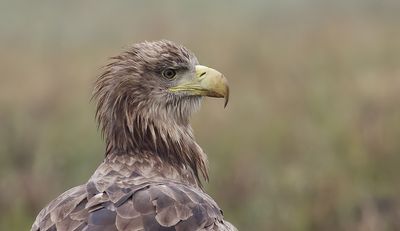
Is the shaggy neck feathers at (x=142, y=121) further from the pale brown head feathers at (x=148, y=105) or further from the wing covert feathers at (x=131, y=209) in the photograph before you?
the wing covert feathers at (x=131, y=209)

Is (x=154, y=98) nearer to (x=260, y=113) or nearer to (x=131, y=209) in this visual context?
(x=131, y=209)

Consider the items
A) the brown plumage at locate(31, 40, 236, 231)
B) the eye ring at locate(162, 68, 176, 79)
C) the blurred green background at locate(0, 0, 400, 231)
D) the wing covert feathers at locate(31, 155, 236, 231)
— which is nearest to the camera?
the wing covert feathers at locate(31, 155, 236, 231)

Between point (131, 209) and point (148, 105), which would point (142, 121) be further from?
point (131, 209)

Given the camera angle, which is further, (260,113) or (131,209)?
(260,113)

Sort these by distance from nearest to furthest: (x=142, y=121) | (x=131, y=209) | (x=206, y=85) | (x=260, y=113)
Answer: (x=131, y=209), (x=142, y=121), (x=206, y=85), (x=260, y=113)

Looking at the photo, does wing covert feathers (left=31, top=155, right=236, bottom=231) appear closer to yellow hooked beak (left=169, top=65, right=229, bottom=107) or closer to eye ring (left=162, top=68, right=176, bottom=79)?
yellow hooked beak (left=169, top=65, right=229, bottom=107)

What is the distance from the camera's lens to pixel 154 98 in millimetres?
8109

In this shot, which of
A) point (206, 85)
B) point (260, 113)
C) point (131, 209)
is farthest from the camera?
point (260, 113)

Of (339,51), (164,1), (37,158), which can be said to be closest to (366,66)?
(339,51)

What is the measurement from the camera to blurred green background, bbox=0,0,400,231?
1162cm

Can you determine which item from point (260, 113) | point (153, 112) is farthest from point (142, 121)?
point (260, 113)

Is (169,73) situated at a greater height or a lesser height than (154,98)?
greater

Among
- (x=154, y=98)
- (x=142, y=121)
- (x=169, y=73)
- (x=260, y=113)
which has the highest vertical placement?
(x=169, y=73)

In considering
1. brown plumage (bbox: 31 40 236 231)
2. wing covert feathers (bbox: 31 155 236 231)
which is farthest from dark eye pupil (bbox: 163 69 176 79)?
wing covert feathers (bbox: 31 155 236 231)
